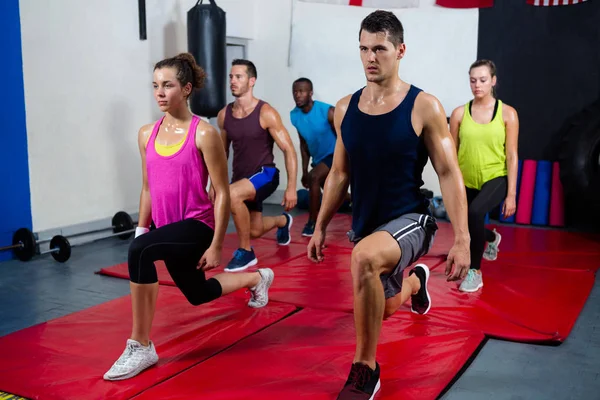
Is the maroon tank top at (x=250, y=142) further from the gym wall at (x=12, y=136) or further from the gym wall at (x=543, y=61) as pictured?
the gym wall at (x=543, y=61)

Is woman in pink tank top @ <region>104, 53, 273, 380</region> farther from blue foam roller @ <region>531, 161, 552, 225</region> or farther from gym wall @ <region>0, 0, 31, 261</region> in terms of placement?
blue foam roller @ <region>531, 161, 552, 225</region>

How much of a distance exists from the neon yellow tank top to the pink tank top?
2033mm

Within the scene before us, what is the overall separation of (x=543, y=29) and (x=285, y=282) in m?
4.22

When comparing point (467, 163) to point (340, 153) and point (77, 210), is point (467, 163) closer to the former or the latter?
point (340, 153)

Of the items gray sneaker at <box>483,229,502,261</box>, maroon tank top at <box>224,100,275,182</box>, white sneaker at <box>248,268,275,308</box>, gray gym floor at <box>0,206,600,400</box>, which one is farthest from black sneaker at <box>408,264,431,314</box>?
maroon tank top at <box>224,100,275,182</box>

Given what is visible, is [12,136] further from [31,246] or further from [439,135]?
[439,135]

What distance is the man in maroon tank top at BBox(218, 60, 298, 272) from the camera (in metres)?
4.61

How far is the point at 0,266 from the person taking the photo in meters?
4.75

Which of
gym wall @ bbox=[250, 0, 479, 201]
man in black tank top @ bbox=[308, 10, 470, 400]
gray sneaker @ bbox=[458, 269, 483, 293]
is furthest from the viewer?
gym wall @ bbox=[250, 0, 479, 201]

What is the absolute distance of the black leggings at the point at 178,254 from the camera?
267cm

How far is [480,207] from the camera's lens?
4.01m

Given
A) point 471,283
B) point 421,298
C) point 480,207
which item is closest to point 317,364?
point 421,298

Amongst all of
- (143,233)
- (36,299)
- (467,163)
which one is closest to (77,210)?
(36,299)

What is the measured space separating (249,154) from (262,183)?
0.25 m
